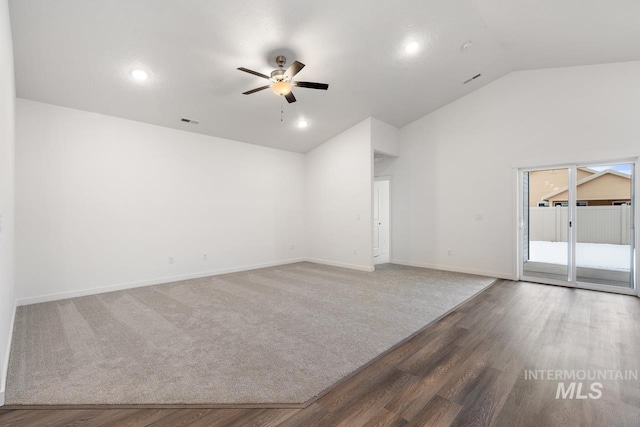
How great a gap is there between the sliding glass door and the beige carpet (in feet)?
4.74

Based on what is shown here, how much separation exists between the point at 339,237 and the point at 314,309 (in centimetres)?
313

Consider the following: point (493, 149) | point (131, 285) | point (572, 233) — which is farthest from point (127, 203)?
point (572, 233)

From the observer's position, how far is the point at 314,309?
3.61 m

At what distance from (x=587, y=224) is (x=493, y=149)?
197cm

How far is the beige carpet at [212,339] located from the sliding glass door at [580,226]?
1444 mm

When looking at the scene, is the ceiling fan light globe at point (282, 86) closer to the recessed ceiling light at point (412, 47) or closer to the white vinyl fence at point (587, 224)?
the recessed ceiling light at point (412, 47)

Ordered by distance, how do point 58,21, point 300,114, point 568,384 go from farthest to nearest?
point 300,114 → point 58,21 → point 568,384

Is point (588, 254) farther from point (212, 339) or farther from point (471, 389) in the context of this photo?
point (212, 339)

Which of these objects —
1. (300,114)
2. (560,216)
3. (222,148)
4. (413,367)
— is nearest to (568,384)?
(413,367)

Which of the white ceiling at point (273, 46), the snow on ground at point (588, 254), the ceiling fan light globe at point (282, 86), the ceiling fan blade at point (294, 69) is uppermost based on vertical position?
the white ceiling at point (273, 46)

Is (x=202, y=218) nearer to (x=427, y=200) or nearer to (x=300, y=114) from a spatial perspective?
(x=300, y=114)

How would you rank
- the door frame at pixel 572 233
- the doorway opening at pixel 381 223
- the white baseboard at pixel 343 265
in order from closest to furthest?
1. the door frame at pixel 572 233
2. the white baseboard at pixel 343 265
3. the doorway opening at pixel 381 223

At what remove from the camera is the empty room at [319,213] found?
2.04 meters

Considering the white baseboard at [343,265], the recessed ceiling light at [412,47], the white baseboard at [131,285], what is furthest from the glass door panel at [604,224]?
the white baseboard at [131,285]
